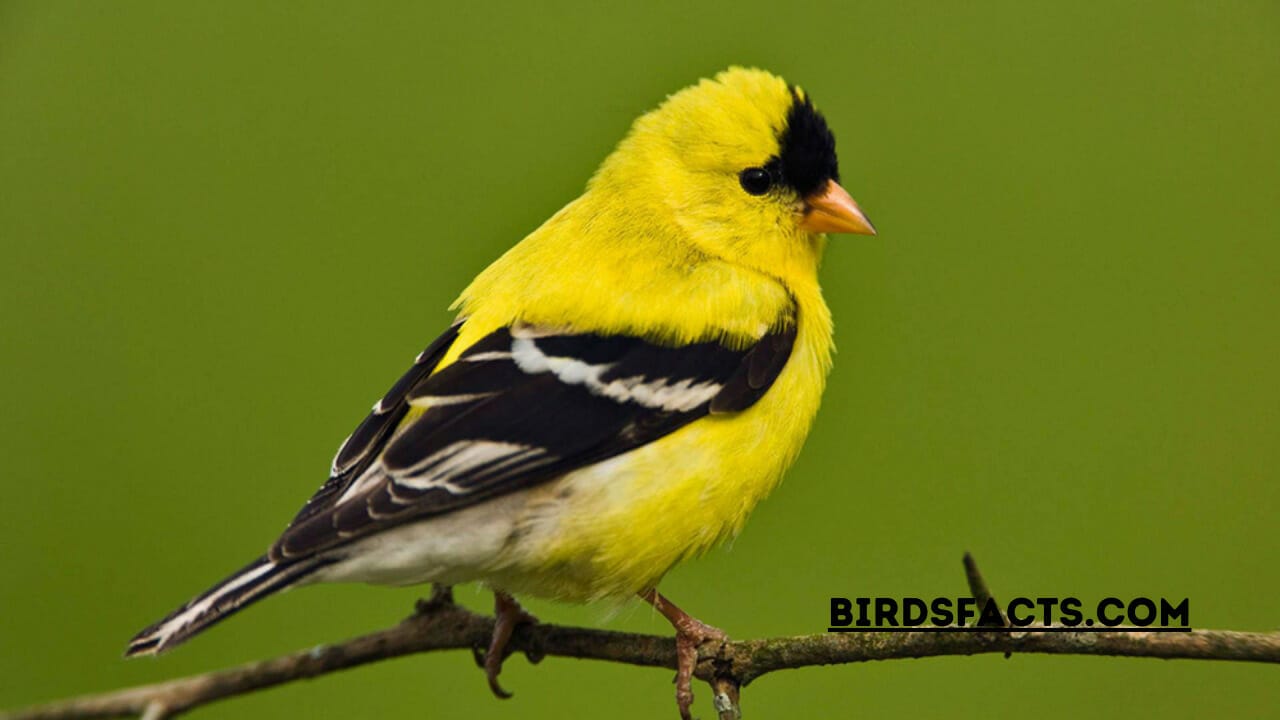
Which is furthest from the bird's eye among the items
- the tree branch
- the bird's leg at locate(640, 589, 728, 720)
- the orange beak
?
the tree branch

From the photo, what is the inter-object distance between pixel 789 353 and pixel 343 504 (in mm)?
1056

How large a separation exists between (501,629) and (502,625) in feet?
0.04

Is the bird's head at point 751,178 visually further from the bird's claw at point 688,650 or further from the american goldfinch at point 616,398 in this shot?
the bird's claw at point 688,650

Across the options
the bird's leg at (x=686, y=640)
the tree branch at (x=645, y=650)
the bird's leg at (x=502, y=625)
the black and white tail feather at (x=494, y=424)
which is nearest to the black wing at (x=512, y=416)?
the black and white tail feather at (x=494, y=424)

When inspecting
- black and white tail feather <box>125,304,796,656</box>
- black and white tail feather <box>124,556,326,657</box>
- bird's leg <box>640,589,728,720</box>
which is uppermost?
black and white tail feather <box>125,304,796,656</box>

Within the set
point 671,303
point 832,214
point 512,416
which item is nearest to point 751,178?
point 832,214

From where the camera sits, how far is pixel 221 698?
226 centimetres

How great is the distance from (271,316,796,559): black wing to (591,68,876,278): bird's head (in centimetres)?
39

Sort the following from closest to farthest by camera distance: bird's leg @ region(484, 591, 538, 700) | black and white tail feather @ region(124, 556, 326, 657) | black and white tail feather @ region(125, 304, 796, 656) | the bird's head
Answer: black and white tail feather @ region(124, 556, 326, 657) → black and white tail feather @ region(125, 304, 796, 656) → bird's leg @ region(484, 591, 538, 700) → the bird's head

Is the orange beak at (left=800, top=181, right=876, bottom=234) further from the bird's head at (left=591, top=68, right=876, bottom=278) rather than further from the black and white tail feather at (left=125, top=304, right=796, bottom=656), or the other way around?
the black and white tail feather at (left=125, top=304, right=796, bottom=656)

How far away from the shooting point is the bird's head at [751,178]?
3047 mm

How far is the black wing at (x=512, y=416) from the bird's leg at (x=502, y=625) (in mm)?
551

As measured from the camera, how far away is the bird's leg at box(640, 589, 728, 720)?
252cm

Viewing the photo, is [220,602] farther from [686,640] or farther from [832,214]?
[832,214]
